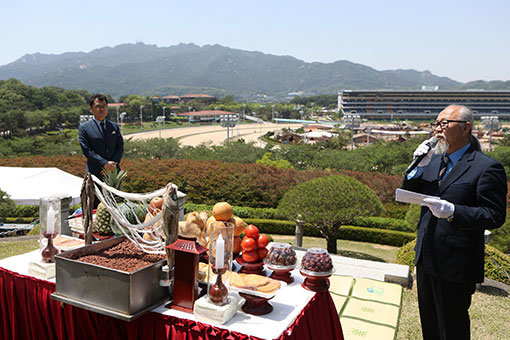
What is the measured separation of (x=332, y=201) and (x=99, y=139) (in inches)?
159

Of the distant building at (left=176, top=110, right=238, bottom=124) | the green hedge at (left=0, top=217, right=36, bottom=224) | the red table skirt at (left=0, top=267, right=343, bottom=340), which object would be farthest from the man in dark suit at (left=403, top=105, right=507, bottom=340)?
the distant building at (left=176, top=110, right=238, bottom=124)

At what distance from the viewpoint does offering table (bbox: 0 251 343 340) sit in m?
2.09

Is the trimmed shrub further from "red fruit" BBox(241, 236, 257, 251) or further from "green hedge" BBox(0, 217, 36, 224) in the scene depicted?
"green hedge" BBox(0, 217, 36, 224)

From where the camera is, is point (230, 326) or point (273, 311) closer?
point (230, 326)

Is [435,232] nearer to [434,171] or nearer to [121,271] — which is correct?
[434,171]

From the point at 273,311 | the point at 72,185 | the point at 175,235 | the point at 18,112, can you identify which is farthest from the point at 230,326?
the point at 18,112

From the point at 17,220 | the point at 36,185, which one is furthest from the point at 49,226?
the point at 17,220

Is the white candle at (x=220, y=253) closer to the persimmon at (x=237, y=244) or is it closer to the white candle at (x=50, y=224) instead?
the persimmon at (x=237, y=244)

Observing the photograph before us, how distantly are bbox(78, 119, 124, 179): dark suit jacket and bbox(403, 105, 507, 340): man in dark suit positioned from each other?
3.09 m

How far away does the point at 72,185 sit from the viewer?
8930 mm

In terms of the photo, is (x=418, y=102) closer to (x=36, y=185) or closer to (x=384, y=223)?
(x=384, y=223)

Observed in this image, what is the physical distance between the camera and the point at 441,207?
2.33 meters

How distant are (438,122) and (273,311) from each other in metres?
1.58

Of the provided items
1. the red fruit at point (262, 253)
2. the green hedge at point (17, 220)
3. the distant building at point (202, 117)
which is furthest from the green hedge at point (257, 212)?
the distant building at point (202, 117)
